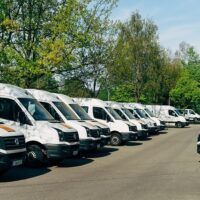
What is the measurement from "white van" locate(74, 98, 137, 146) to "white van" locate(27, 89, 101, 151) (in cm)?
557

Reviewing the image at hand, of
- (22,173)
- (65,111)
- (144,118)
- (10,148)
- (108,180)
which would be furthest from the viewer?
(144,118)

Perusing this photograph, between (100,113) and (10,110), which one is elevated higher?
(100,113)

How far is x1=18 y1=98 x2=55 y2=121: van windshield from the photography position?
1530 cm

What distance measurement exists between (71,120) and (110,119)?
6605mm

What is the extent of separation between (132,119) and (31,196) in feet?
64.7

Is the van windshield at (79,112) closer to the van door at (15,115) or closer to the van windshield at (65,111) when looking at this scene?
the van windshield at (65,111)

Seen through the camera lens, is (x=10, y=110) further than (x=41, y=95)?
No

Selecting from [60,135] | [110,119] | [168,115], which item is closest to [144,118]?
[110,119]

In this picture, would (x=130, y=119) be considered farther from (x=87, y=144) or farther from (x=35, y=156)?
(x=35, y=156)

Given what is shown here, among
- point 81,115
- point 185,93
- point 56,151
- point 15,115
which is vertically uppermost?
point 185,93

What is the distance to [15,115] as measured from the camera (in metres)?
14.9

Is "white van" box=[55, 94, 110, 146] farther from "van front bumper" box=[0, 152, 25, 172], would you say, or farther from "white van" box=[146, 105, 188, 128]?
"white van" box=[146, 105, 188, 128]

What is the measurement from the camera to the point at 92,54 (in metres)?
30.5

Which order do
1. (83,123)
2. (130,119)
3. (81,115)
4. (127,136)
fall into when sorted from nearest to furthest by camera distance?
1. (83,123)
2. (81,115)
3. (127,136)
4. (130,119)
